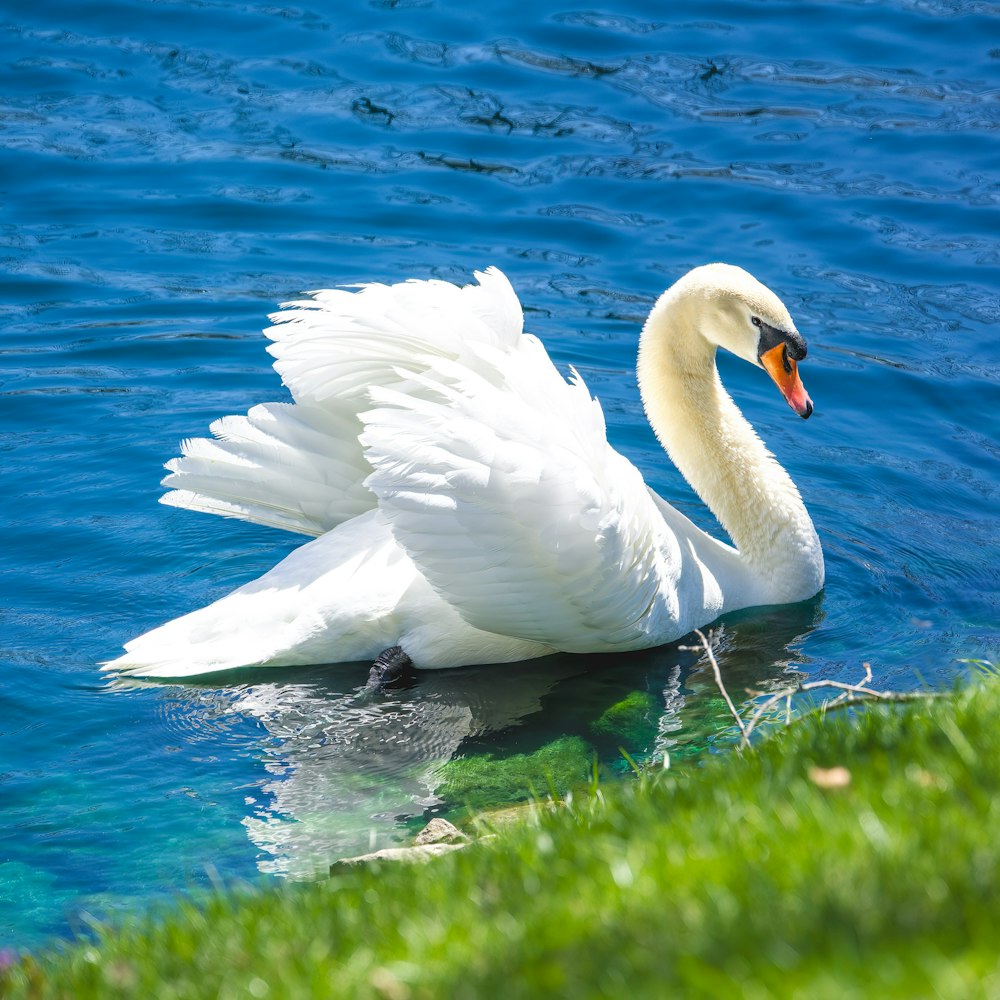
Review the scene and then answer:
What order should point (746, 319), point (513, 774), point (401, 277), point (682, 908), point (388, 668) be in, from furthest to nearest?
point (401, 277) → point (746, 319) → point (388, 668) → point (513, 774) → point (682, 908)

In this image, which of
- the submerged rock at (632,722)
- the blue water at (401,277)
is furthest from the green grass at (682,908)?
the submerged rock at (632,722)

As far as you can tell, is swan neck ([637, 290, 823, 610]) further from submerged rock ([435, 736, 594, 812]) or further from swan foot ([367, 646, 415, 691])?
swan foot ([367, 646, 415, 691])

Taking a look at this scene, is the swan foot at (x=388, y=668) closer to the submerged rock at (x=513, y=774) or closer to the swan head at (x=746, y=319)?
the submerged rock at (x=513, y=774)

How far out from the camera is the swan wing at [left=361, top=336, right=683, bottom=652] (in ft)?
17.0

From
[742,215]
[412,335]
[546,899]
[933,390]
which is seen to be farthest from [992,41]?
[546,899]

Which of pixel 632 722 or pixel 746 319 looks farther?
pixel 746 319

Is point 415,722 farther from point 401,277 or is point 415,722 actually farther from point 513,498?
point 401,277

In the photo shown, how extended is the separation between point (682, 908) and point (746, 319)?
181 inches

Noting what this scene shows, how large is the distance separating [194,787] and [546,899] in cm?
280

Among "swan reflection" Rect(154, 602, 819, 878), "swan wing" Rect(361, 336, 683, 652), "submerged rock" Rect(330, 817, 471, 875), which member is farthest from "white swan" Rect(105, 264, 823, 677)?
"submerged rock" Rect(330, 817, 471, 875)

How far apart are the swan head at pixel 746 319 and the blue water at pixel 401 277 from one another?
1131 millimetres

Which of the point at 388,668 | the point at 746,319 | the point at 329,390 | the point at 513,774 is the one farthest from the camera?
the point at 746,319

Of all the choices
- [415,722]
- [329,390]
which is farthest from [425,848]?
[329,390]

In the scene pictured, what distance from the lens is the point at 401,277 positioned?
10.2 m
